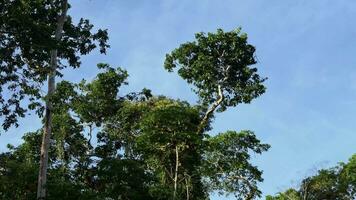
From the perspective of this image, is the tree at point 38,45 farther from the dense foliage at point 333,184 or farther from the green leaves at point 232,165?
the dense foliage at point 333,184

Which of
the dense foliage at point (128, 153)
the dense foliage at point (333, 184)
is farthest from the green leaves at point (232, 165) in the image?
the dense foliage at point (333, 184)

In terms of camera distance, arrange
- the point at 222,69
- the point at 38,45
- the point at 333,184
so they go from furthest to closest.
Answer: the point at 333,184 < the point at 222,69 < the point at 38,45

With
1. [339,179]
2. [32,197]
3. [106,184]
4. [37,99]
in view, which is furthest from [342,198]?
[37,99]

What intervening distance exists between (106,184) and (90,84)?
9.55m

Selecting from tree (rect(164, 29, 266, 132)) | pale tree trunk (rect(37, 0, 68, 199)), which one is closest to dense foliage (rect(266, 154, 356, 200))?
tree (rect(164, 29, 266, 132))

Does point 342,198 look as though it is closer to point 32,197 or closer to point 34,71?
point 32,197

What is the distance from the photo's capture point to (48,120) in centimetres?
1944

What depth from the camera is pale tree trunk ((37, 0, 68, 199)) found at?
18734 millimetres

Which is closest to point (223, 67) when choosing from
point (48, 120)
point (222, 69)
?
point (222, 69)

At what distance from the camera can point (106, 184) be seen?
75.8 ft

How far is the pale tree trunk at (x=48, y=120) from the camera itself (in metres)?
18.7

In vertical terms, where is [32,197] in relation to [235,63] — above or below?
below

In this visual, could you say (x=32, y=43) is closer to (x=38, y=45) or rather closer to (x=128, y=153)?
(x=38, y=45)

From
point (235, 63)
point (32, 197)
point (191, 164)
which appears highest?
point (235, 63)
